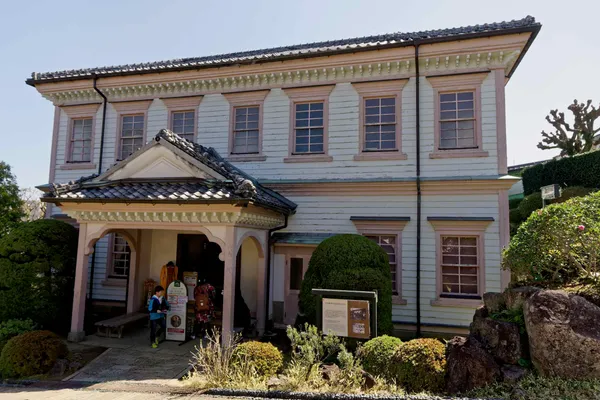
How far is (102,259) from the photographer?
539 inches

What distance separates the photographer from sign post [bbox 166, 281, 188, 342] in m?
10.2

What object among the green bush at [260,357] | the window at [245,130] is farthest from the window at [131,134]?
the green bush at [260,357]

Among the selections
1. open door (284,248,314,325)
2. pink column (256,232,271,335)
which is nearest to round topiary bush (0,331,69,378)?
pink column (256,232,271,335)

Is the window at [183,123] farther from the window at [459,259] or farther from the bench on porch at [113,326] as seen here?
the window at [459,259]

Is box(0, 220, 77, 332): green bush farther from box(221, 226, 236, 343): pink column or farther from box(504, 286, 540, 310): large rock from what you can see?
box(504, 286, 540, 310): large rock

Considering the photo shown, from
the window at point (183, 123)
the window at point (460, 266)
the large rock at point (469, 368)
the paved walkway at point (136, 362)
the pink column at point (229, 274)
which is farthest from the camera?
the window at point (183, 123)

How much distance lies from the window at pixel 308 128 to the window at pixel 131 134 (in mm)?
6007

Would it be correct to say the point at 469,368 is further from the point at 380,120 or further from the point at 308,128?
the point at 308,128

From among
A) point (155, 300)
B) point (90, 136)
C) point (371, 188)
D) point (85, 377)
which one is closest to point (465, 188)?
point (371, 188)

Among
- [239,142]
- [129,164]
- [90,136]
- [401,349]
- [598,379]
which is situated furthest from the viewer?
[90,136]

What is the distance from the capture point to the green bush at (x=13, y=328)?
946 cm

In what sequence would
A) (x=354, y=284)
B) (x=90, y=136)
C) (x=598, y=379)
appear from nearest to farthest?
(x=598, y=379) < (x=354, y=284) < (x=90, y=136)

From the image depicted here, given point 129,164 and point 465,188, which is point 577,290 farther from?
point 129,164

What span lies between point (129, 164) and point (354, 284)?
7185mm
